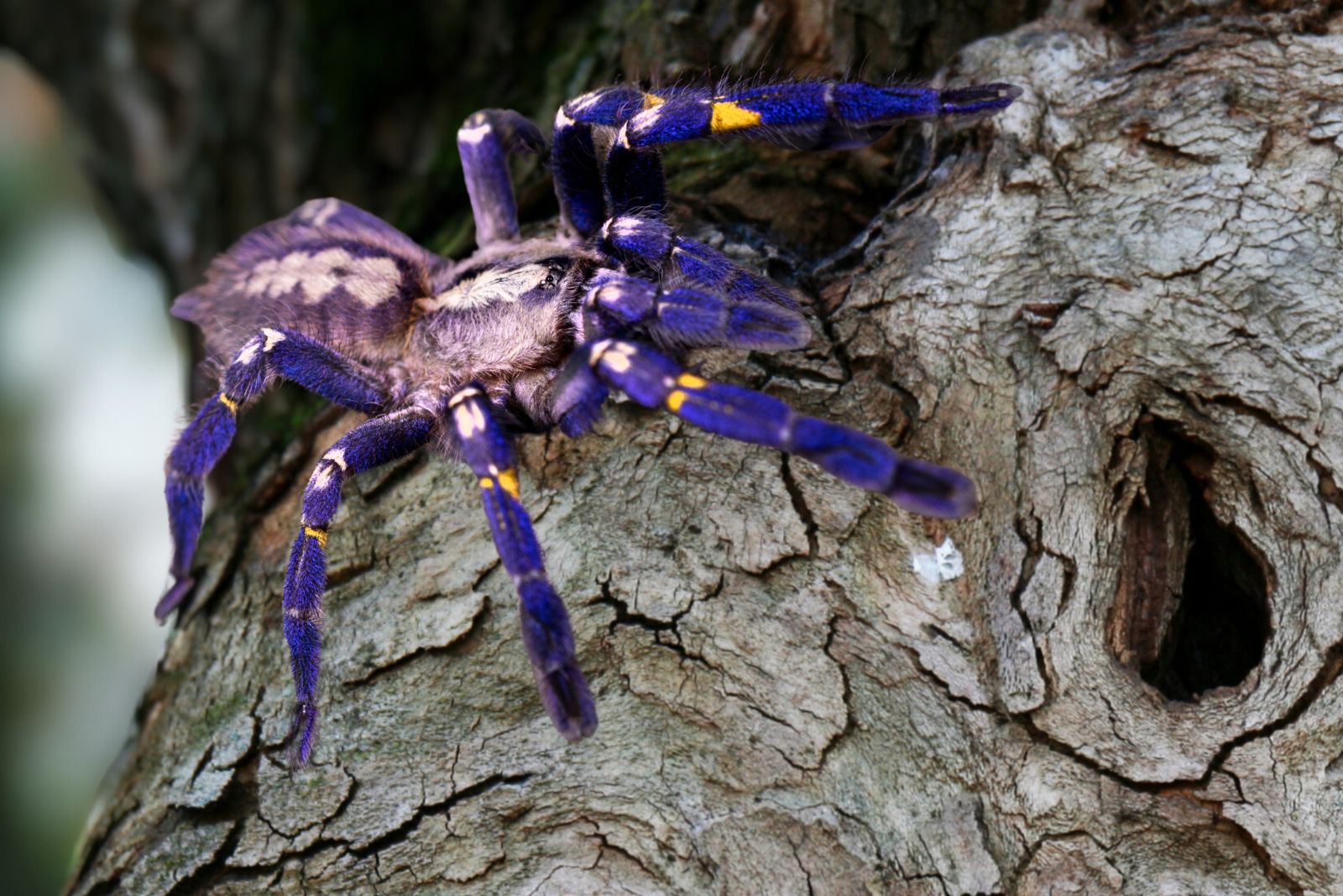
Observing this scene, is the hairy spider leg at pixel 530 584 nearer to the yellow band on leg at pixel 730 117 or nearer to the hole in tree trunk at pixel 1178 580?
the yellow band on leg at pixel 730 117

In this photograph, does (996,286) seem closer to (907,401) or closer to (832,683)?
(907,401)

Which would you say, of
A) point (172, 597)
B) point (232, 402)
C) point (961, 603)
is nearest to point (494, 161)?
point (232, 402)

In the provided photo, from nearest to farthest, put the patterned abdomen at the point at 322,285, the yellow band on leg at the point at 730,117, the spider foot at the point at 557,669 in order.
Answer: the spider foot at the point at 557,669
the yellow band on leg at the point at 730,117
the patterned abdomen at the point at 322,285

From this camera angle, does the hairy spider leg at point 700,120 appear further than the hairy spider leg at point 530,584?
Yes

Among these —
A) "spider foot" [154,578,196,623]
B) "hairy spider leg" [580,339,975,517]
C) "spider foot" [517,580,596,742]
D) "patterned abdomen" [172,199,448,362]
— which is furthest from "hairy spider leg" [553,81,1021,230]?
"spider foot" [154,578,196,623]

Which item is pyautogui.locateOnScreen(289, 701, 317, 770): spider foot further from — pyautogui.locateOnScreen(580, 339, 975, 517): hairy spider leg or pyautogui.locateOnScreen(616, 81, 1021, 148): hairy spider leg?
pyautogui.locateOnScreen(616, 81, 1021, 148): hairy spider leg

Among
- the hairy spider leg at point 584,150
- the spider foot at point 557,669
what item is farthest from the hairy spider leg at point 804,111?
the spider foot at point 557,669

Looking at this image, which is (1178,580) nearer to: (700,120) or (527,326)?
(700,120)

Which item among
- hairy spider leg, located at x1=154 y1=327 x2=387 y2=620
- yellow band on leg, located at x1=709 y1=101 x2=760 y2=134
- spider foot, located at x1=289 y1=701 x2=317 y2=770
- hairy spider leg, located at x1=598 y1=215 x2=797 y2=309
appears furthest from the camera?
hairy spider leg, located at x1=154 y1=327 x2=387 y2=620

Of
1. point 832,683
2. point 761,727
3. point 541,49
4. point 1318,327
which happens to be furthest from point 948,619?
point 541,49
